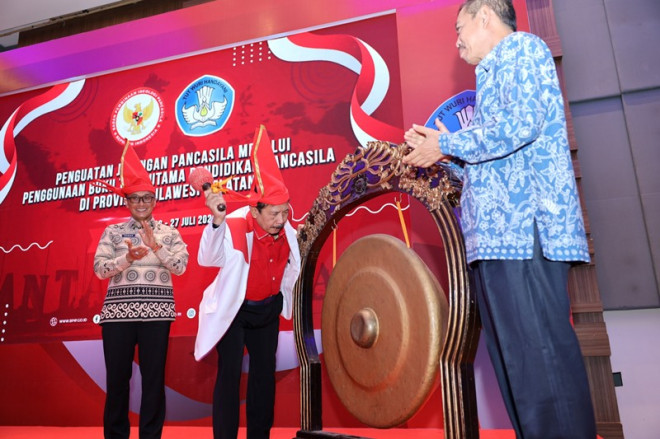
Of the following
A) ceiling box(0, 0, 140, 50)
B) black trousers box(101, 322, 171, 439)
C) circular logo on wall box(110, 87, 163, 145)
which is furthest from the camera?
ceiling box(0, 0, 140, 50)

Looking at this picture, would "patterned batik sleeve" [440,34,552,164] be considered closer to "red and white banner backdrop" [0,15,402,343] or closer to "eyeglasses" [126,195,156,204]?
"eyeglasses" [126,195,156,204]

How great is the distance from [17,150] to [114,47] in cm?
123

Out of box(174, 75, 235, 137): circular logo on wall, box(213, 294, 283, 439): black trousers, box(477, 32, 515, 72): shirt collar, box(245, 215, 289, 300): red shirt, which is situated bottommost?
box(213, 294, 283, 439): black trousers

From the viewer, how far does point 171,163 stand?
147 inches

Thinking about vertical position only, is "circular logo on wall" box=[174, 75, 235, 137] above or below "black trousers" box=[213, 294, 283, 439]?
above

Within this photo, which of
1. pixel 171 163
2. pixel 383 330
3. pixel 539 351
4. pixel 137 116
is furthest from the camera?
pixel 137 116

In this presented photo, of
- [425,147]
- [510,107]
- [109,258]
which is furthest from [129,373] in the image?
[510,107]

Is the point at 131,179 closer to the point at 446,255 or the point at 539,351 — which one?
the point at 446,255

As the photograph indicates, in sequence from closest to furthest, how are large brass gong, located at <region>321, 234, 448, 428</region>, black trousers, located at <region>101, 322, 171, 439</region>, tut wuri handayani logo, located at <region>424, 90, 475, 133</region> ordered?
large brass gong, located at <region>321, 234, 448, 428</region>
black trousers, located at <region>101, 322, 171, 439</region>
tut wuri handayani logo, located at <region>424, 90, 475, 133</region>

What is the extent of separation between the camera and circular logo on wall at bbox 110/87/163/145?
3.88 metres

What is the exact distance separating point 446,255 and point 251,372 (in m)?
1.06

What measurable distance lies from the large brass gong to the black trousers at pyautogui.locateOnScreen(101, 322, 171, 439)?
2.64 feet

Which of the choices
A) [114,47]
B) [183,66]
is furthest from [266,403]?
[114,47]

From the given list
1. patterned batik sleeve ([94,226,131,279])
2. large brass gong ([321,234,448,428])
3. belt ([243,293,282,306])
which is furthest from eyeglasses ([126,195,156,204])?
large brass gong ([321,234,448,428])
